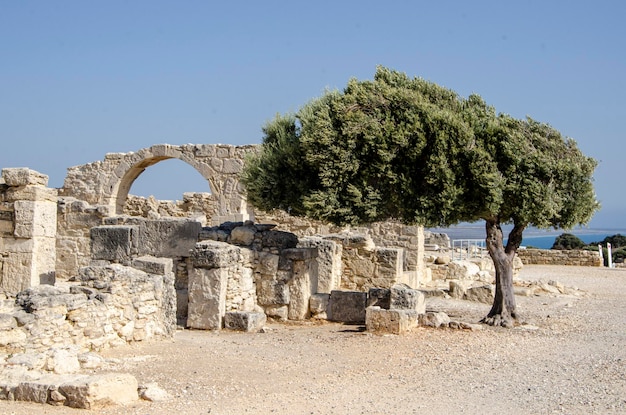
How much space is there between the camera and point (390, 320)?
10.7 meters

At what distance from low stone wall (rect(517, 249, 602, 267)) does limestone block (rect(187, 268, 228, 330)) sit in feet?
63.9

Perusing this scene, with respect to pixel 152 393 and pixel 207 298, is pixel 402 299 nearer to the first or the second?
pixel 207 298

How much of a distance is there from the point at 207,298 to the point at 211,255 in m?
0.68

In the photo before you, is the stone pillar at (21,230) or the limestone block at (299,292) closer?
the limestone block at (299,292)

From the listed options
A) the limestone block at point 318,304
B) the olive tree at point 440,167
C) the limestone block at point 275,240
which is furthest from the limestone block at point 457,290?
the limestone block at point 275,240

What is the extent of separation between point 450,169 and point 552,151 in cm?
174

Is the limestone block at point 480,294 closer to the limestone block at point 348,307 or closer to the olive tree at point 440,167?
the olive tree at point 440,167

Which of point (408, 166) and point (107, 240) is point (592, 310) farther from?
point (107, 240)

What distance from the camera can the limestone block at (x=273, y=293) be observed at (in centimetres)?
1229

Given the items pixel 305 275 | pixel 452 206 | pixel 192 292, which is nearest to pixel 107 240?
pixel 192 292

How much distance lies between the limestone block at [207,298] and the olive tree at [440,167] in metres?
1.92

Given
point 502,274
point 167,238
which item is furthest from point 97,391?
point 502,274

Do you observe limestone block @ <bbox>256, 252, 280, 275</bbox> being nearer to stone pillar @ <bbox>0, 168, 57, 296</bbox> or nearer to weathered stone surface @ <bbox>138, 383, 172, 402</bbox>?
stone pillar @ <bbox>0, 168, 57, 296</bbox>

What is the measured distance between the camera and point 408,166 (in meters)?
11.7
